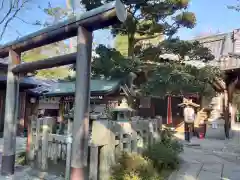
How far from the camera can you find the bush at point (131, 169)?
4.14 meters

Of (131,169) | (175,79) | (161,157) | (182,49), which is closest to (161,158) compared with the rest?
Result: (161,157)

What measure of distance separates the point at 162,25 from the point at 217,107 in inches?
208

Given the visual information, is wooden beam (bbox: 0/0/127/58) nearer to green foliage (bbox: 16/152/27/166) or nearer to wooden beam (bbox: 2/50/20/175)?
wooden beam (bbox: 2/50/20/175)

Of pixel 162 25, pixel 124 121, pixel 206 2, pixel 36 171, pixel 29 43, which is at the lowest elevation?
pixel 36 171

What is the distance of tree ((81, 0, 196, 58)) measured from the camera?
9219 millimetres

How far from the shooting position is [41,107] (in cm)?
1458

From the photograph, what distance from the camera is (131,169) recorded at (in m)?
4.27

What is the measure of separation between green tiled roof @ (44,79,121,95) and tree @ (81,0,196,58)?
1405 mm

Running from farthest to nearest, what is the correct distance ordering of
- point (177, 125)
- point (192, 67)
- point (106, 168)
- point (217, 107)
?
1. point (177, 125)
2. point (217, 107)
3. point (192, 67)
4. point (106, 168)

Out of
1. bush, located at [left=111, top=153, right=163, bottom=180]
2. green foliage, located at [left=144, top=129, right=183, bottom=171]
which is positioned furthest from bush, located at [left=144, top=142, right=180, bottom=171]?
bush, located at [left=111, top=153, right=163, bottom=180]

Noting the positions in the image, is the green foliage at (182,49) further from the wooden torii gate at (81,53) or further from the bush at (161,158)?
the wooden torii gate at (81,53)

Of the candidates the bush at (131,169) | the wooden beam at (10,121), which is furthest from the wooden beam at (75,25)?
the bush at (131,169)

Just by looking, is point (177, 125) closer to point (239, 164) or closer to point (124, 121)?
point (239, 164)

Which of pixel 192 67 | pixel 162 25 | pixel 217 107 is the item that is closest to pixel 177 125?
pixel 217 107
